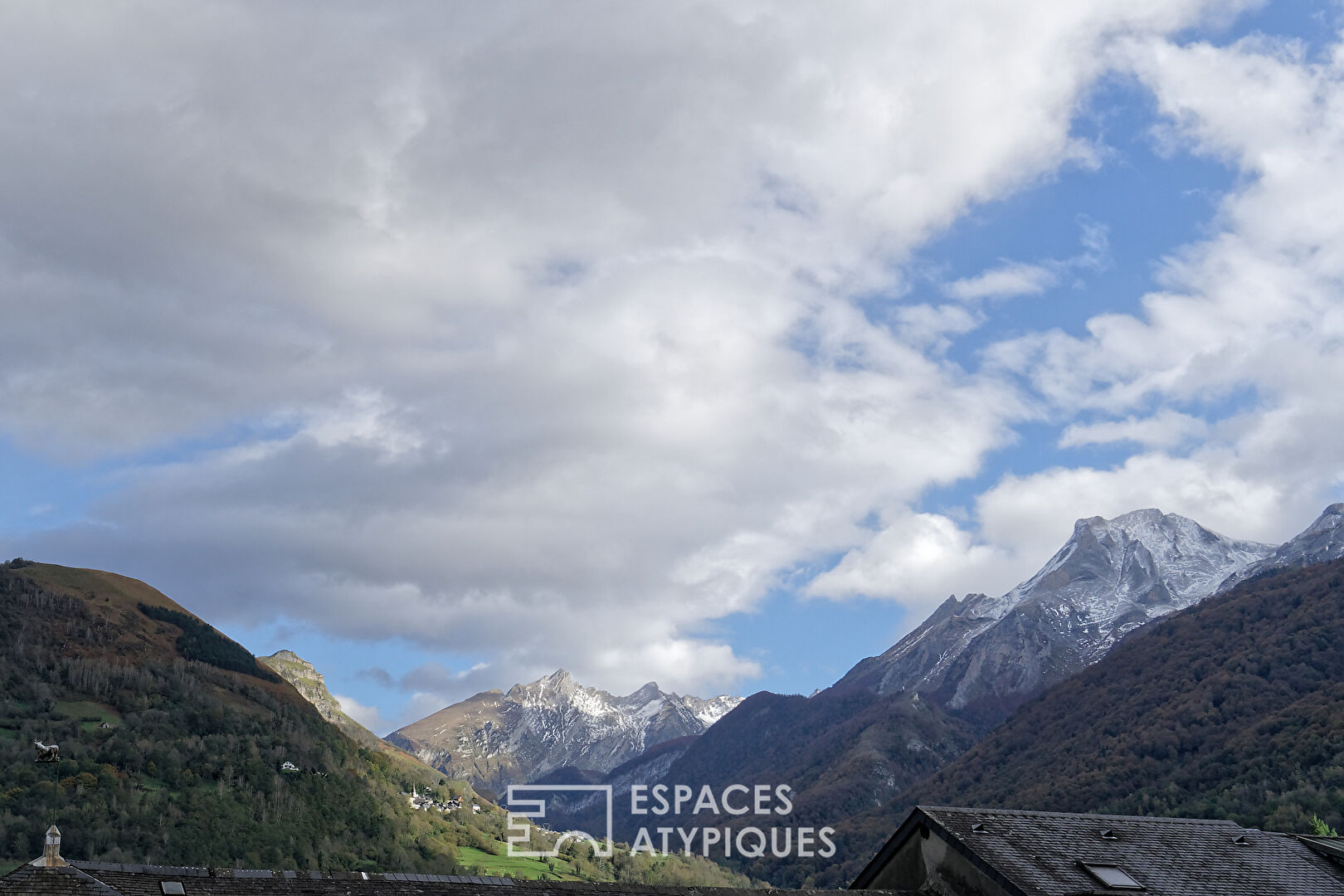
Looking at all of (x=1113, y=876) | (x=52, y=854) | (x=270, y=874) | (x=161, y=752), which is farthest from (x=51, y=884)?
(x=161, y=752)

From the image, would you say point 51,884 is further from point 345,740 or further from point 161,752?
point 345,740

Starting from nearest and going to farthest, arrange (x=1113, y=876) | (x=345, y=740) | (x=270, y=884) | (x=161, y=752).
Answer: (x=270, y=884)
(x=1113, y=876)
(x=161, y=752)
(x=345, y=740)

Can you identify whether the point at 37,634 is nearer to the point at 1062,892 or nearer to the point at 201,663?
the point at 201,663

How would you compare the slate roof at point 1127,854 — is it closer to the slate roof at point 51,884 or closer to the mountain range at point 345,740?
the slate roof at point 51,884

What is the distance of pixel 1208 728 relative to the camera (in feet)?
446

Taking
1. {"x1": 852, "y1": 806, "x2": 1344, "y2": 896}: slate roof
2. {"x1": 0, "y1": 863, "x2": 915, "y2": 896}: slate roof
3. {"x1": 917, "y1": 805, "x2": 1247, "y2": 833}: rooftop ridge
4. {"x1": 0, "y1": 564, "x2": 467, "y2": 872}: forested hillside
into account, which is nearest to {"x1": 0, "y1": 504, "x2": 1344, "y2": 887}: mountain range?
{"x1": 0, "y1": 564, "x2": 467, "y2": 872}: forested hillside

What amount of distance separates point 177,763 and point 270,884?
11688 cm

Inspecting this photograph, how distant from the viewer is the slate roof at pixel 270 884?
17828 mm

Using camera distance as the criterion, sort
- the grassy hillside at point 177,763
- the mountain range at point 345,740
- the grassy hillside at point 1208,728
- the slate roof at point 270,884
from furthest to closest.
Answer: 1. the mountain range at point 345,740
2. the grassy hillside at point 177,763
3. the grassy hillside at point 1208,728
4. the slate roof at point 270,884

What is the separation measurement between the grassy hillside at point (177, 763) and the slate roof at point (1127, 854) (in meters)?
79.3

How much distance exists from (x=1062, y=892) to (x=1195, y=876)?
18.5 ft

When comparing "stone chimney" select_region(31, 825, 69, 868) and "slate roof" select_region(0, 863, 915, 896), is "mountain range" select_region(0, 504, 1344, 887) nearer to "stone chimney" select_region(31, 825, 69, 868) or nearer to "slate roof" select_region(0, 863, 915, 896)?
"slate roof" select_region(0, 863, 915, 896)

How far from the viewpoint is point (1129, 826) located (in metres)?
31.7

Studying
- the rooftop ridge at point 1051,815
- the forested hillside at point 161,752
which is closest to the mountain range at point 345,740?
the forested hillside at point 161,752
